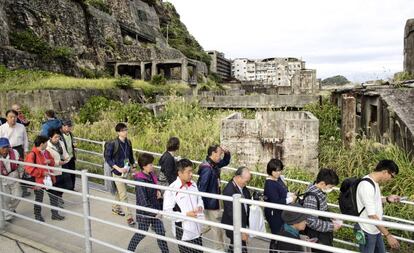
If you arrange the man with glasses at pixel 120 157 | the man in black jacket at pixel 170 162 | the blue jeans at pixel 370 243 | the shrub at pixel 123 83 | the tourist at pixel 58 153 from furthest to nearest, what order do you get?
the shrub at pixel 123 83, the tourist at pixel 58 153, the man with glasses at pixel 120 157, the man in black jacket at pixel 170 162, the blue jeans at pixel 370 243

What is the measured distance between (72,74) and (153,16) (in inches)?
1194

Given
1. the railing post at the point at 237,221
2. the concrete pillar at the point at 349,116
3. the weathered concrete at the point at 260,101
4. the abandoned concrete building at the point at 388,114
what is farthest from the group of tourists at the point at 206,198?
A: the weathered concrete at the point at 260,101

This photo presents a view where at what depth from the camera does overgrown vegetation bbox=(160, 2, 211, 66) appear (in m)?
56.7

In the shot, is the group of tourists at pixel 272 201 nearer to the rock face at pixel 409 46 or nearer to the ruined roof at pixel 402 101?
the ruined roof at pixel 402 101

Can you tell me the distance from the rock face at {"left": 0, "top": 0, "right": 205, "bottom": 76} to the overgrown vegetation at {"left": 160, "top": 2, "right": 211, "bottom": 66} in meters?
13.3

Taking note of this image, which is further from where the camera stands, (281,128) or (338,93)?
(338,93)

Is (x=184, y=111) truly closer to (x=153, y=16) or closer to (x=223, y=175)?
(x=223, y=175)

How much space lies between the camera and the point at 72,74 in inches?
937

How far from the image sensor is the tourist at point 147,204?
429 centimetres

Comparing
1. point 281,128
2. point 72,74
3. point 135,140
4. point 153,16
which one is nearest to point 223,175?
point 281,128

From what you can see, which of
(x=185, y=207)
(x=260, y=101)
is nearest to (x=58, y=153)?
Answer: (x=185, y=207)

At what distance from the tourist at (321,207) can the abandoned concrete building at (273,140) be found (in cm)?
324

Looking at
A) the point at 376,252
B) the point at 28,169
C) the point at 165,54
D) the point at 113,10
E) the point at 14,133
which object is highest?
the point at 113,10

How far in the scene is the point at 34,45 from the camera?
2106 cm
